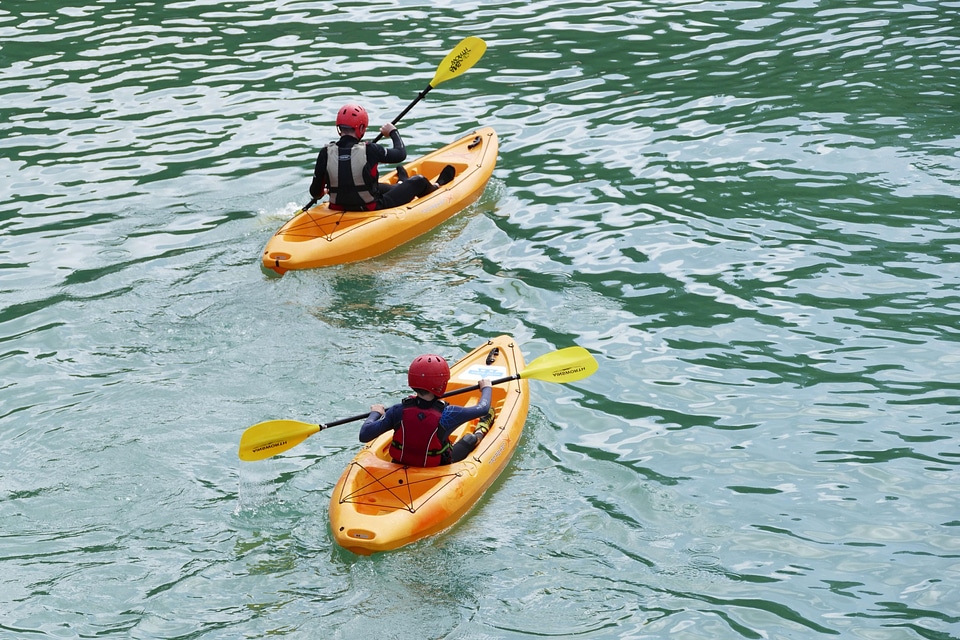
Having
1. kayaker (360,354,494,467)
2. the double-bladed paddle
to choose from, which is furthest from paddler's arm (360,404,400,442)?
the double-bladed paddle

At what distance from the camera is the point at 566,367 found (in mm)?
7391

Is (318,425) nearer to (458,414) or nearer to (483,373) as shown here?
(458,414)

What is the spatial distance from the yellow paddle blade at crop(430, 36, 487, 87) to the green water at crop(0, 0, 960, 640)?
83 cm

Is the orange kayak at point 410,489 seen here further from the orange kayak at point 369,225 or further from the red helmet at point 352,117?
the red helmet at point 352,117

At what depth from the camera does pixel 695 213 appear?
34.0ft

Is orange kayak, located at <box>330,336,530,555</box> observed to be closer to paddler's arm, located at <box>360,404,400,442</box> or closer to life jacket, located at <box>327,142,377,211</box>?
paddler's arm, located at <box>360,404,400,442</box>

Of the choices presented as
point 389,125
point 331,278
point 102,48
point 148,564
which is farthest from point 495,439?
point 102,48

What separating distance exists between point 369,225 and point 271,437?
11.9 ft

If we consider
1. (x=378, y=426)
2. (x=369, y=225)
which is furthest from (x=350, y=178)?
(x=378, y=426)

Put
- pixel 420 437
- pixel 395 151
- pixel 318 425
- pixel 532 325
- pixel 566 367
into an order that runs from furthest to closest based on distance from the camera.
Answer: pixel 395 151 < pixel 532 325 < pixel 566 367 < pixel 318 425 < pixel 420 437

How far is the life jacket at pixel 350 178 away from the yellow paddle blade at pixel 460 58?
205 cm

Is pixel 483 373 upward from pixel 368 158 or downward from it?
downward

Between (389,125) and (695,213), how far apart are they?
3.07m

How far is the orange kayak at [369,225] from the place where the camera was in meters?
9.62
